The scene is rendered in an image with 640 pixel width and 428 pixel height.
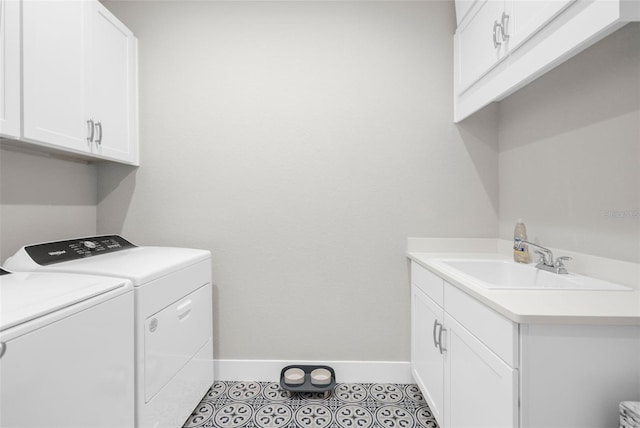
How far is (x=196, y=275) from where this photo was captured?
1.77 meters

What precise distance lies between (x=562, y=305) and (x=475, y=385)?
0.44m

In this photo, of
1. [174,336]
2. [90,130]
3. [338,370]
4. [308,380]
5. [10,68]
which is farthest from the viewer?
[338,370]

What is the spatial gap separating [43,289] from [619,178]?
7.11ft

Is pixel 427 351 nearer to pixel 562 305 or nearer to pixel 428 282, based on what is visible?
pixel 428 282

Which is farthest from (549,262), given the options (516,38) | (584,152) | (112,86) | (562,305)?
(112,86)

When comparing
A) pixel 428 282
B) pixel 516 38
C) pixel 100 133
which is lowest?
pixel 428 282

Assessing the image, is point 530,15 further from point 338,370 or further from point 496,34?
point 338,370

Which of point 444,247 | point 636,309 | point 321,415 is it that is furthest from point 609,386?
point 321,415

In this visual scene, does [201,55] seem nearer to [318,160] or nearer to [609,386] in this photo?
[318,160]

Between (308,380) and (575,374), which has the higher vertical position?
(575,374)

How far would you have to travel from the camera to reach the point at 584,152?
1409 mm

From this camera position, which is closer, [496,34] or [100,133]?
[496,34]

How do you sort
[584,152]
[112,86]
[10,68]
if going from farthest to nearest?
1. [112,86]
2. [584,152]
3. [10,68]

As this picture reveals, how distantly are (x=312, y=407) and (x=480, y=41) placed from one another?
2237 mm
